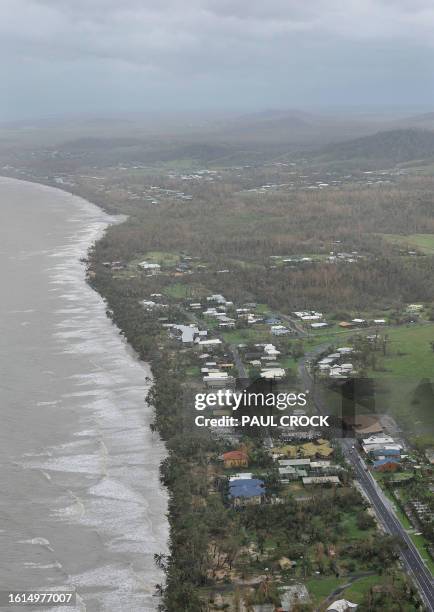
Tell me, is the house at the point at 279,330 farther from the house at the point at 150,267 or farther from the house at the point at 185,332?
the house at the point at 150,267

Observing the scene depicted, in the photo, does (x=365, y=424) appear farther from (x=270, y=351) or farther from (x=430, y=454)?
(x=270, y=351)

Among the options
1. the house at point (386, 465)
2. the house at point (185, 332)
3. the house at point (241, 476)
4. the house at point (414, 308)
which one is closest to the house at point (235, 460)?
the house at point (241, 476)

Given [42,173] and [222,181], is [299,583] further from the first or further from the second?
[42,173]

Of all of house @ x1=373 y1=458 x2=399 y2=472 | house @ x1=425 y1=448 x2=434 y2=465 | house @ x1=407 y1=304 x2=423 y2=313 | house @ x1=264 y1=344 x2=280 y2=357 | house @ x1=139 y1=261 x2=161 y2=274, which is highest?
house @ x1=373 y1=458 x2=399 y2=472

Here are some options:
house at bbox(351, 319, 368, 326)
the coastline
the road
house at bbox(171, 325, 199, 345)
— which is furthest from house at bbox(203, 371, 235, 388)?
house at bbox(351, 319, 368, 326)

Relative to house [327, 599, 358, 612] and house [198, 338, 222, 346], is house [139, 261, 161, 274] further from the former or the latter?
house [327, 599, 358, 612]

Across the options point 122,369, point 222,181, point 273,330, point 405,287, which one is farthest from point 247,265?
point 222,181
